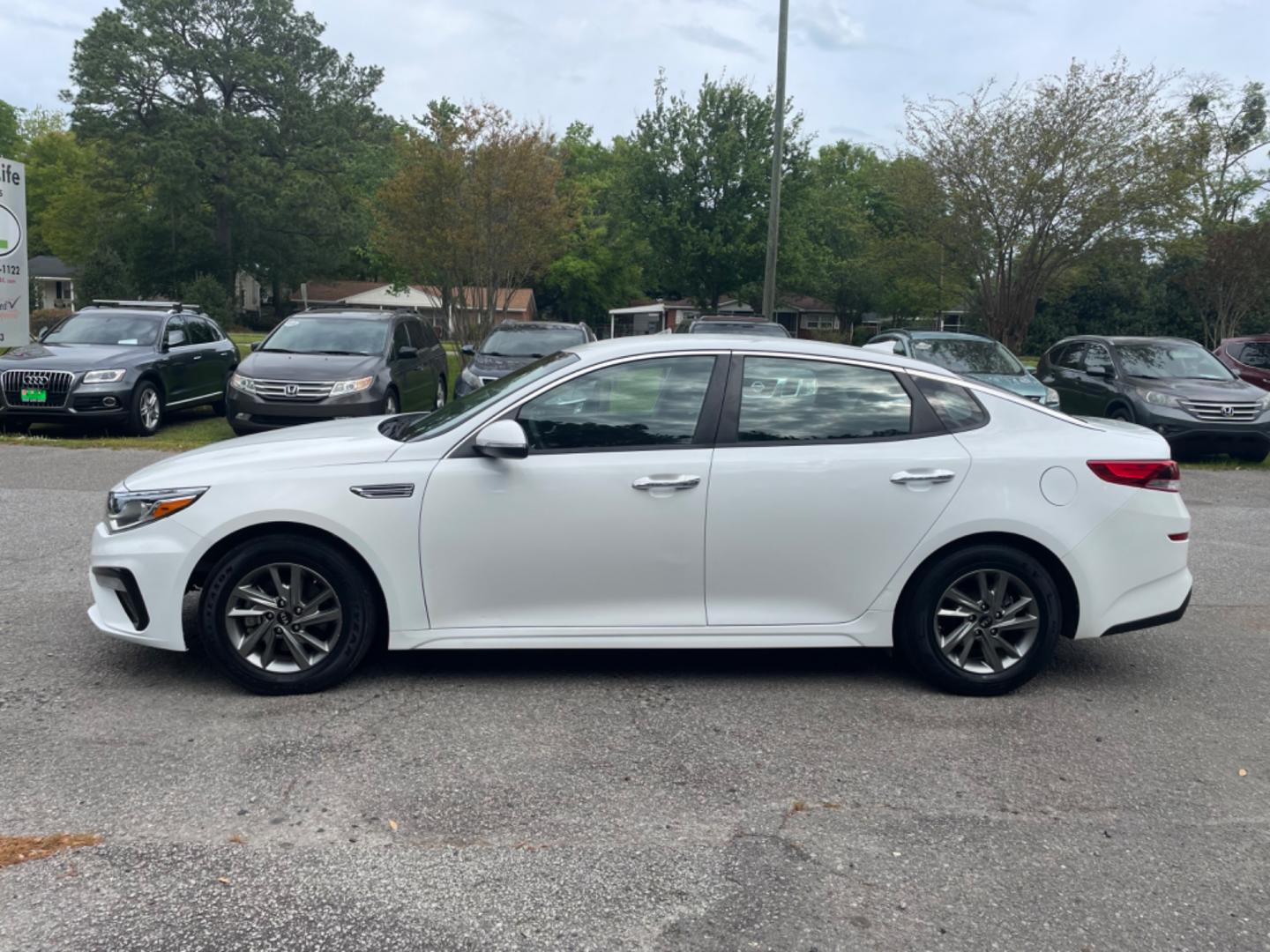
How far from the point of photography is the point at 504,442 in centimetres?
452

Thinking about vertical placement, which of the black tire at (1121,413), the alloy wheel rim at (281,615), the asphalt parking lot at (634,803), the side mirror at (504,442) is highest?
the side mirror at (504,442)

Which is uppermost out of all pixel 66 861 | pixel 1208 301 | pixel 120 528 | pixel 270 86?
pixel 270 86

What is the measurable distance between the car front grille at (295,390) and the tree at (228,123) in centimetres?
4046

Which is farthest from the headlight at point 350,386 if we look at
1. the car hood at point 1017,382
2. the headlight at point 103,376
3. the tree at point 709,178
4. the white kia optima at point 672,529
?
the tree at point 709,178

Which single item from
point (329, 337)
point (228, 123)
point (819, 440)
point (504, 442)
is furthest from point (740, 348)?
point (228, 123)

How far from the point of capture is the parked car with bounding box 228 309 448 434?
1234 centimetres

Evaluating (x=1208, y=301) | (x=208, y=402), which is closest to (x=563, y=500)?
(x=208, y=402)

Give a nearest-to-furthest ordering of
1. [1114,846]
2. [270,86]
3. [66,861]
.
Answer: [66,861]
[1114,846]
[270,86]

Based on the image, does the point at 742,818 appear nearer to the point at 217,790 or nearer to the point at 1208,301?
the point at 217,790

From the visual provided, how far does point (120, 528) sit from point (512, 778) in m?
2.15

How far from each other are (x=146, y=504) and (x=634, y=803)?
99.8 inches

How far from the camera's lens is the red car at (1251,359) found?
17438 millimetres

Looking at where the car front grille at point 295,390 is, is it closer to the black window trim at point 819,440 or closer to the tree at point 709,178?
the black window trim at point 819,440

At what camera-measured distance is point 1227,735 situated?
452 cm
